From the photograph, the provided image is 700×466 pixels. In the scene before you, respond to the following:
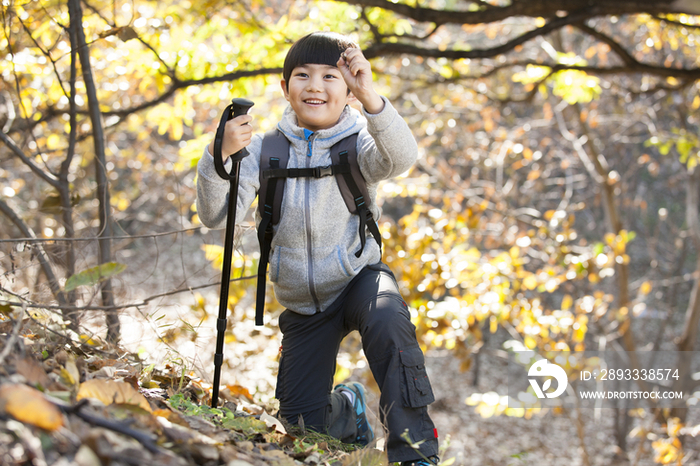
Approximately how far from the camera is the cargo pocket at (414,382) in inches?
75.7

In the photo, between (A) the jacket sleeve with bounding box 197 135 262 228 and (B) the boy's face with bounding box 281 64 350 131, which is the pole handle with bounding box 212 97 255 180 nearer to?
(A) the jacket sleeve with bounding box 197 135 262 228

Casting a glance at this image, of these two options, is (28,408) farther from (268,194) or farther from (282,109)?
(282,109)

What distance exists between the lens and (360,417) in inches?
104

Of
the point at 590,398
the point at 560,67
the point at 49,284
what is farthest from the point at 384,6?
the point at 590,398

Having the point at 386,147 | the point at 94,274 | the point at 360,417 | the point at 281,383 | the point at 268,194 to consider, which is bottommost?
the point at 360,417

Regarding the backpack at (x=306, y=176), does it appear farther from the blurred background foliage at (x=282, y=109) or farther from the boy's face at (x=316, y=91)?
the blurred background foliage at (x=282, y=109)

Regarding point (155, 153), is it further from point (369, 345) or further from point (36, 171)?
point (369, 345)

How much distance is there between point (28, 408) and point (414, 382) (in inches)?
49.9

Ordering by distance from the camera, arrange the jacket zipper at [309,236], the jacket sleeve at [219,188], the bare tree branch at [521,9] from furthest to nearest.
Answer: the bare tree branch at [521,9]
the jacket zipper at [309,236]
the jacket sleeve at [219,188]

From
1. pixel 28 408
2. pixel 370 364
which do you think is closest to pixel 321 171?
pixel 370 364

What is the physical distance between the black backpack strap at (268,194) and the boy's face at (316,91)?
18 cm
